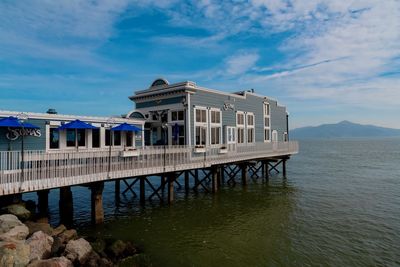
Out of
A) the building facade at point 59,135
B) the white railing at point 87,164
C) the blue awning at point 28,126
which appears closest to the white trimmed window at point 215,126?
the white railing at point 87,164

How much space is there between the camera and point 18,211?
12.0m

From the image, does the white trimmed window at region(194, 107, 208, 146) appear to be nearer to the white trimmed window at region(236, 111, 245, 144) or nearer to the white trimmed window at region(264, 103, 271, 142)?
the white trimmed window at region(236, 111, 245, 144)

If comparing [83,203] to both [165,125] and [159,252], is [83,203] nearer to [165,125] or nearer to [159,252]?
[165,125]

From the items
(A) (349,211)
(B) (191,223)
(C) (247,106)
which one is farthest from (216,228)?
(C) (247,106)

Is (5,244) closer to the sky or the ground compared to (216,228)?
closer to the sky

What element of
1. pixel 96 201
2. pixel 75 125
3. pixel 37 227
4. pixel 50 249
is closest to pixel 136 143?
pixel 75 125

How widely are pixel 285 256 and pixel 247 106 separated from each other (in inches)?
712

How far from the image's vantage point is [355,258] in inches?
491

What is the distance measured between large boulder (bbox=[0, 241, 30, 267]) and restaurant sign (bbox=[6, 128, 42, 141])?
5.99 m

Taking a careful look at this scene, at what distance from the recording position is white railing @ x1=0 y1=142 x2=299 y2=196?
39.6 feet

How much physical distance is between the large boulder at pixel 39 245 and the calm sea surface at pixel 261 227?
4073 mm

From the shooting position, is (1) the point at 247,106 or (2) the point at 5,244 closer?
(2) the point at 5,244

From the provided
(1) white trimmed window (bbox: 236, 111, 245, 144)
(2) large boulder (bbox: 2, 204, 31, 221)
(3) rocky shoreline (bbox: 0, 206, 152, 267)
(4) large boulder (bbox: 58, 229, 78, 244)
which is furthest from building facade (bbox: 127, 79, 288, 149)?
(3) rocky shoreline (bbox: 0, 206, 152, 267)

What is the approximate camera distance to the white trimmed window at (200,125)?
22.5 metres
